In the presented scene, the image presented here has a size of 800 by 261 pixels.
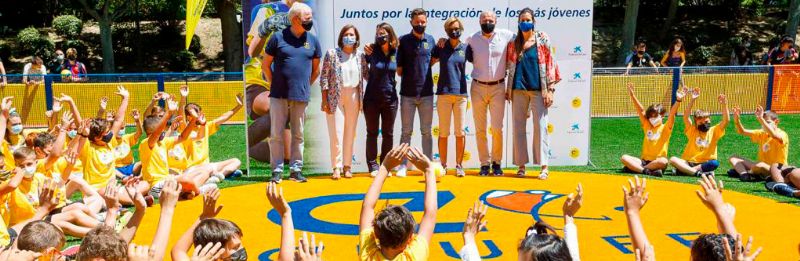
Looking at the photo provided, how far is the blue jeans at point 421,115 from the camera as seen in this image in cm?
947

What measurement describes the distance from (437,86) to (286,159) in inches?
102

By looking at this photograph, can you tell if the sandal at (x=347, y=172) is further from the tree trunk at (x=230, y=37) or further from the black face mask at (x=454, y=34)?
the tree trunk at (x=230, y=37)

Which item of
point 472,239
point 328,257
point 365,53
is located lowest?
point 328,257

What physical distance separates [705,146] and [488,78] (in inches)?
108

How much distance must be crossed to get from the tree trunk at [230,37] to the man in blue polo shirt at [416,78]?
1745cm

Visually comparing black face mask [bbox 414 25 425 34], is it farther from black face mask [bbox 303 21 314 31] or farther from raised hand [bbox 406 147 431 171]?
raised hand [bbox 406 147 431 171]

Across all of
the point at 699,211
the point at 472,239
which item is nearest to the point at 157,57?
the point at 699,211

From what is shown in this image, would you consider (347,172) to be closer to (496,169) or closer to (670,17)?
(496,169)

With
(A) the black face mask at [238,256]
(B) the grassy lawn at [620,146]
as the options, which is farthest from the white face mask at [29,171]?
(B) the grassy lawn at [620,146]

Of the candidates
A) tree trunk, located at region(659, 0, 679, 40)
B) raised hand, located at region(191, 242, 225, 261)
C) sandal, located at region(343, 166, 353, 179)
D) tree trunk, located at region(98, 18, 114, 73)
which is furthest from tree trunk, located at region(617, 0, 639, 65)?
raised hand, located at region(191, 242, 225, 261)

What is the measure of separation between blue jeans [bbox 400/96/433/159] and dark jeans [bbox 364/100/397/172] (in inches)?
4.8

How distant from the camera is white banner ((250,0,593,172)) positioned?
32.1 feet

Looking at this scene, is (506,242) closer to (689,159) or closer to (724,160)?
(689,159)

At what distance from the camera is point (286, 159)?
35.9ft
